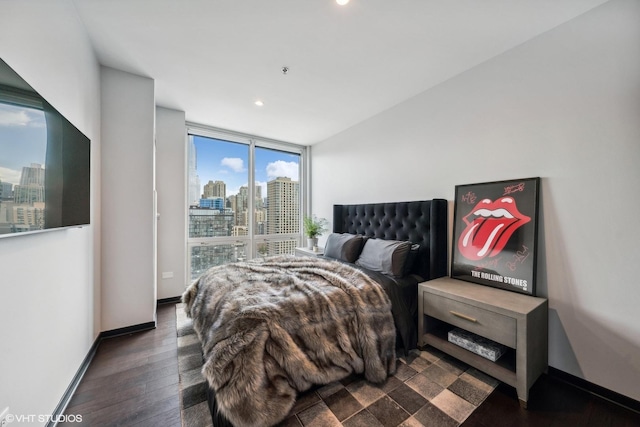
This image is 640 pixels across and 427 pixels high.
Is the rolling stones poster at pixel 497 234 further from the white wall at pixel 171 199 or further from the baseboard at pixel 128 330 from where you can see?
the white wall at pixel 171 199

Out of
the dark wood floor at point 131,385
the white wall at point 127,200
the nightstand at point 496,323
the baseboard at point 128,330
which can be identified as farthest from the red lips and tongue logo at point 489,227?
the baseboard at point 128,330

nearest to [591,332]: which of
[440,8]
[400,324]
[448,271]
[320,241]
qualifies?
[448,271]

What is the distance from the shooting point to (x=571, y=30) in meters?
1.68

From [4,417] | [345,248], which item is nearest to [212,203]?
[345,248]

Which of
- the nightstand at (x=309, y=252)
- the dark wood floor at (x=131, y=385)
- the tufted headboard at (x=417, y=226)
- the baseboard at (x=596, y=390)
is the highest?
the tufted headboard at (x=417, y=226)

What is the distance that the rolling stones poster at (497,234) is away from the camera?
1.81 m

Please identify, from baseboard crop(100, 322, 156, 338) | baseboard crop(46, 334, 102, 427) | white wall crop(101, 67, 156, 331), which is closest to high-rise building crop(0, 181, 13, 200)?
baseboard crop(46, 334, 102, 427)

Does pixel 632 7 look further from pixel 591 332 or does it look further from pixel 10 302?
pixel 10 302

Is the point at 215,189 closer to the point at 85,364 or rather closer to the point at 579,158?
the point at 85,364

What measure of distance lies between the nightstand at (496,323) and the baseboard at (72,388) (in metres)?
2.58

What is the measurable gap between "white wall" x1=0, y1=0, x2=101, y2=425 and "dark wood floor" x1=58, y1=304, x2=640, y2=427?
0.19 metres

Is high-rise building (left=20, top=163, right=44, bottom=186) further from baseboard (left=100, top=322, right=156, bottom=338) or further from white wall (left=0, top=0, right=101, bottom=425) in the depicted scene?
baseboard (left=100, top=322, right=156, bottom=338)

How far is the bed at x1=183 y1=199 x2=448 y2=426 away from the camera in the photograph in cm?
128

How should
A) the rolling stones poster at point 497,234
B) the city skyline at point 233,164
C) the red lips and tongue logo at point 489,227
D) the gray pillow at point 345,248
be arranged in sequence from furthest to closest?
the city skyline at point 233,164, the gray pillow at point 345,248, the red lips and tongue logo at point 489,227, the rolling stones poster at point 497,234
